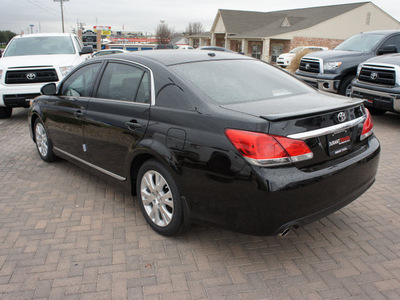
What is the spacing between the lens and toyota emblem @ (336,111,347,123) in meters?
2.85

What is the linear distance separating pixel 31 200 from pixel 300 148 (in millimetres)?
3188

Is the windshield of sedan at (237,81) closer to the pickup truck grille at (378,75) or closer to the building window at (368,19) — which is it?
the pickup truck grille at (378,75)

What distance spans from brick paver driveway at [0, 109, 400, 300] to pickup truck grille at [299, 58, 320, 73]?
639cm

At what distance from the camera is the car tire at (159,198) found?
3084 mm

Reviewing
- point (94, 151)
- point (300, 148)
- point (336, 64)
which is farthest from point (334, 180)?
point (336, 64)

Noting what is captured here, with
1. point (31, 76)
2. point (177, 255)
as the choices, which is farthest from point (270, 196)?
point (31, 76)

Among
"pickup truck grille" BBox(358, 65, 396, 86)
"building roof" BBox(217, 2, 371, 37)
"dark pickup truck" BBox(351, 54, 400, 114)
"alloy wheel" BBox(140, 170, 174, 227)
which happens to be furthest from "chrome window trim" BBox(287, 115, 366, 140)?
"building roof" BBox(217, 2, 371, 37)

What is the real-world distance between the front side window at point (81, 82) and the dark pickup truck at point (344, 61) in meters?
6.96

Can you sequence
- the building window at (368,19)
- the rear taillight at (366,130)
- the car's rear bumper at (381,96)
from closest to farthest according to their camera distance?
1. the rear taillight at (366,130)
2. the car's rear bumper at (381,96)
3. the building window at (368,19)

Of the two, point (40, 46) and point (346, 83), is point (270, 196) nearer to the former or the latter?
point (346, 83)

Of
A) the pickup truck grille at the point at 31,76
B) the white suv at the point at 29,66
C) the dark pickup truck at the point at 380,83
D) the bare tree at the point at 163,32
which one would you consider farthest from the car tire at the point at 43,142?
the bare tree at the point at 163,32

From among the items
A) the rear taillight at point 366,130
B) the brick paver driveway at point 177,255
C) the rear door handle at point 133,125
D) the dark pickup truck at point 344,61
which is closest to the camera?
the brick paver driveway at point 177,255

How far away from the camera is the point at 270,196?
252cm

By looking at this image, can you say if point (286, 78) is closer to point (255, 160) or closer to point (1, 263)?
point (255, 160)
